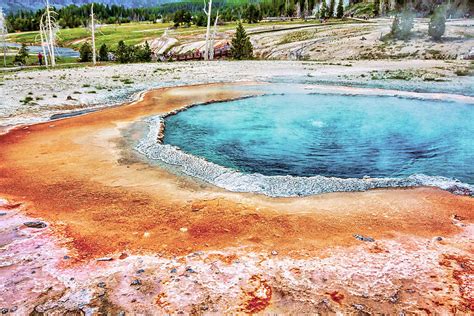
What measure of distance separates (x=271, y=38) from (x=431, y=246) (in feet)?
164

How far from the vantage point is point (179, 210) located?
6.25m

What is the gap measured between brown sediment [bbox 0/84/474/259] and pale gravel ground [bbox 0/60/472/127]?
18.5 ft

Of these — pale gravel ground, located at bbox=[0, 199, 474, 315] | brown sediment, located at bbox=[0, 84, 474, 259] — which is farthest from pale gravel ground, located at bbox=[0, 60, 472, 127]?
pale gravel ground, located at bbox=[0, 199, 474, 315]

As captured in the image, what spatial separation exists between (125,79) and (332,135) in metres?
14.0

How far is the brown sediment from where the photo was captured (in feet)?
17.5

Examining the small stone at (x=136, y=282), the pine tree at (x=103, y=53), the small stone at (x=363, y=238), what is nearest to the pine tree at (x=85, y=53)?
the pine tree at (x=103, y=53)

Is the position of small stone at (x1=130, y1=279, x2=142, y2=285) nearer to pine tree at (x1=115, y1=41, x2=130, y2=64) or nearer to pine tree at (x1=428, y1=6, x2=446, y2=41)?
pine tree at (x1=428, y1=6, x2=446, y2=41)

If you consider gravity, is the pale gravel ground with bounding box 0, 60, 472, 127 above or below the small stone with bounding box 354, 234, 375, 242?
above

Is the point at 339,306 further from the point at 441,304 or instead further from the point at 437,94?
the point at 437,94

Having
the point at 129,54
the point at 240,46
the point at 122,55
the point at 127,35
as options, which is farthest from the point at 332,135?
the point at 127,35

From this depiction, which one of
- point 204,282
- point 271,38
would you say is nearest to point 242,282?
point 204,282

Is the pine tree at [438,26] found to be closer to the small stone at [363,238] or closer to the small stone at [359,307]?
the small stone at [363,238]

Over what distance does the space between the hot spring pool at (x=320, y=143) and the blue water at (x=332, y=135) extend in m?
0.02

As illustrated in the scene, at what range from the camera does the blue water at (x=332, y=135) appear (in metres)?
9.22
